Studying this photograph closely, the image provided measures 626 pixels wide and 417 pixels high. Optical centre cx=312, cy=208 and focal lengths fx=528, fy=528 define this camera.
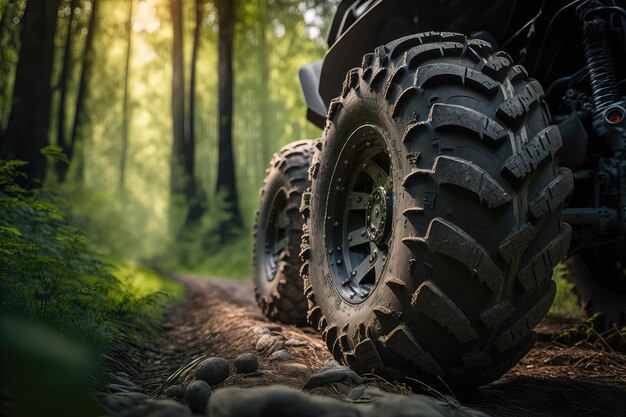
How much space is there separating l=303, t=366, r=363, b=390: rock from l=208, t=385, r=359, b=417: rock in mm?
773

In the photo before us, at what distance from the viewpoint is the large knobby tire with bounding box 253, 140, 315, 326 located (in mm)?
4258

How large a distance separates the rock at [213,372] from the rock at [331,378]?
1.52 feet

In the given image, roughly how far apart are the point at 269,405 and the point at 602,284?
3452 mm

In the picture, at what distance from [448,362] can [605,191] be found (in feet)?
3.77

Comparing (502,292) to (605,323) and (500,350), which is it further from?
(605,323)

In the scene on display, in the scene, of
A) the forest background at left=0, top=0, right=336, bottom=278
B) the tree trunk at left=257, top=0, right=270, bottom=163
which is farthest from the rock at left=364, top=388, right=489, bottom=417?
the tree trunk at left=257, top=0, right=270, bottom=163

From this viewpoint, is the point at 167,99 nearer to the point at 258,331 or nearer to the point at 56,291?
the point at 56,291

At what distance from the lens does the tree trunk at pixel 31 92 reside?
552cm

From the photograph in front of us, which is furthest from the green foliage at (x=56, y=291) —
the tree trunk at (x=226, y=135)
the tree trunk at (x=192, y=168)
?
the tree trunk at (x=192, y=168)

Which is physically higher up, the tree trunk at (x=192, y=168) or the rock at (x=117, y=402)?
the tree trunk at (x=192, y=168)

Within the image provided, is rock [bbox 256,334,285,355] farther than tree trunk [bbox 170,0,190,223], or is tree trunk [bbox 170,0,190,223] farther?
tree trunk [bbox 170,0,190,223]

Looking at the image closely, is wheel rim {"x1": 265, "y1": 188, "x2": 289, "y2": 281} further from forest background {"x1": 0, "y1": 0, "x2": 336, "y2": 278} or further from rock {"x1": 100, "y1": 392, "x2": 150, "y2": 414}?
rock {"x1": 100, "y1": 392, "x2": 150, "y2": 414}

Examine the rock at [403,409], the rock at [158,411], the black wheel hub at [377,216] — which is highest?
the black wheel hub at [377,216]

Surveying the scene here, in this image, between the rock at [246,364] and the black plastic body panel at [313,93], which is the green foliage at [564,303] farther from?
the rock at [246,364]
